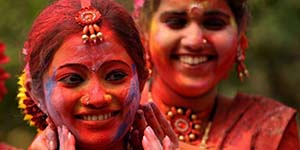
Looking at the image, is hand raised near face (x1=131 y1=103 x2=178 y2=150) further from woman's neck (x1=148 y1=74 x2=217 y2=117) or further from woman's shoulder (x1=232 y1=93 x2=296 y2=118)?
woman's shoulder (x1=232 y1=93 x2=296 y2=118)

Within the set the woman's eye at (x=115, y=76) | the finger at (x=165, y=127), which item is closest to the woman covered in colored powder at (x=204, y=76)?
the finger at (x=165, y=127)

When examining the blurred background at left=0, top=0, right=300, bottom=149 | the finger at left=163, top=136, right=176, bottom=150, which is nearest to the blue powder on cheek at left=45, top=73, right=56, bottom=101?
the finger at left=163, top=136, right=176, bottom=150

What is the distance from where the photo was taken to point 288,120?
21.5 ft

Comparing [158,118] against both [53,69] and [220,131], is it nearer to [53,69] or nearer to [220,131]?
[53,69]

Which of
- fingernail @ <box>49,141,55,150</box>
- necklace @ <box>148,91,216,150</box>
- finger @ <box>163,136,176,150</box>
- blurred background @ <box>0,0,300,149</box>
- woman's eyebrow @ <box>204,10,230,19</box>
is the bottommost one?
blurred background @ <box>0,0,300,149</box>

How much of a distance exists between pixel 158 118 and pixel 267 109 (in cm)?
158

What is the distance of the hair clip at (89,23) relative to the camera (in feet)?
15.9

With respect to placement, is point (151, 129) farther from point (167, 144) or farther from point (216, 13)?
point (216, 13)

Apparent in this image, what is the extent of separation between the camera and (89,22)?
191 inches

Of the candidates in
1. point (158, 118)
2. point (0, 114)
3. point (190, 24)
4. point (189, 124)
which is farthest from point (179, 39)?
point (0, 114)

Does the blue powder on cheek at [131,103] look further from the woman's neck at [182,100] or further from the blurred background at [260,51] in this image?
the blurred background at [260,51]

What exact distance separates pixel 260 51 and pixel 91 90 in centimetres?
555

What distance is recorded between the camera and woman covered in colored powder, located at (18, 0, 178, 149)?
4840 mm

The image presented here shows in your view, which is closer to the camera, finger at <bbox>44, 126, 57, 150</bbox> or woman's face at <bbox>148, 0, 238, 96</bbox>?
finger at <bbox>44, 126, 57, 150</bbox>
